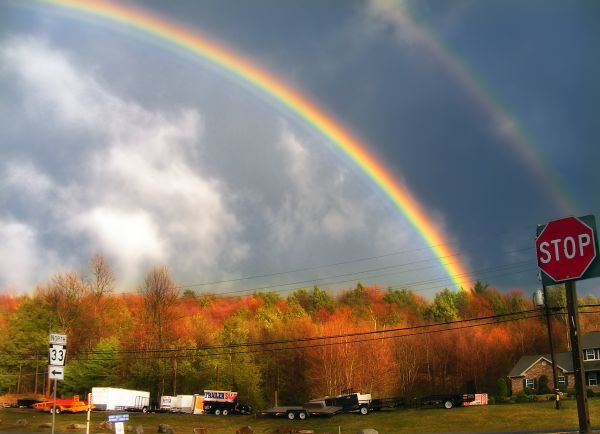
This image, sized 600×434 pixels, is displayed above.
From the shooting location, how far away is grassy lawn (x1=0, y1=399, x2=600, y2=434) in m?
45.9

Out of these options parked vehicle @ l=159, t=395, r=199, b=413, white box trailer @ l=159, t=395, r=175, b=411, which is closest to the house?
parked vehicle @ l=159, t=395, r=199, b=413

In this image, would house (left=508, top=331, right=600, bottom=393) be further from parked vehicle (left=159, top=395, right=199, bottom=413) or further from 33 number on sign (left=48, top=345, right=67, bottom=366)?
33 number on sign (left=48, top=345, right=67, bottom=366)

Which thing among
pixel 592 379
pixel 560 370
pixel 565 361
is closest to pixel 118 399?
pixel 560 370

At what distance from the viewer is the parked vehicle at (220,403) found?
6888cm

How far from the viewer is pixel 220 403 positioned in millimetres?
69438

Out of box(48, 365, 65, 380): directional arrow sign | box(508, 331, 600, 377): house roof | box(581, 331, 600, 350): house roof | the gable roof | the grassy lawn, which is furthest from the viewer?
box(581, 331, 600, 350): house roof

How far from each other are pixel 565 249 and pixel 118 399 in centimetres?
6541

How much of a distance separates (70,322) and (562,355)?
75.8 metres

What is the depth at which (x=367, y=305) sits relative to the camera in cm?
13838

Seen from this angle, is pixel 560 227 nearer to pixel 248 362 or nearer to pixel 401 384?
pixel 248 362

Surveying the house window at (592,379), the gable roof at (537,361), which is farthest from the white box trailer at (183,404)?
the house window at (592,379)

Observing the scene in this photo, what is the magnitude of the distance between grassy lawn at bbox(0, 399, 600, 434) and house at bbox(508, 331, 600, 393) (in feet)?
89.2

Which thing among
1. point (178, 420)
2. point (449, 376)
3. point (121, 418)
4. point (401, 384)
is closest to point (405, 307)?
point (449, 376)

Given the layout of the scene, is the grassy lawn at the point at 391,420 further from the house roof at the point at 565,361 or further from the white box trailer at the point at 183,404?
the house roof at the point at 565,361
